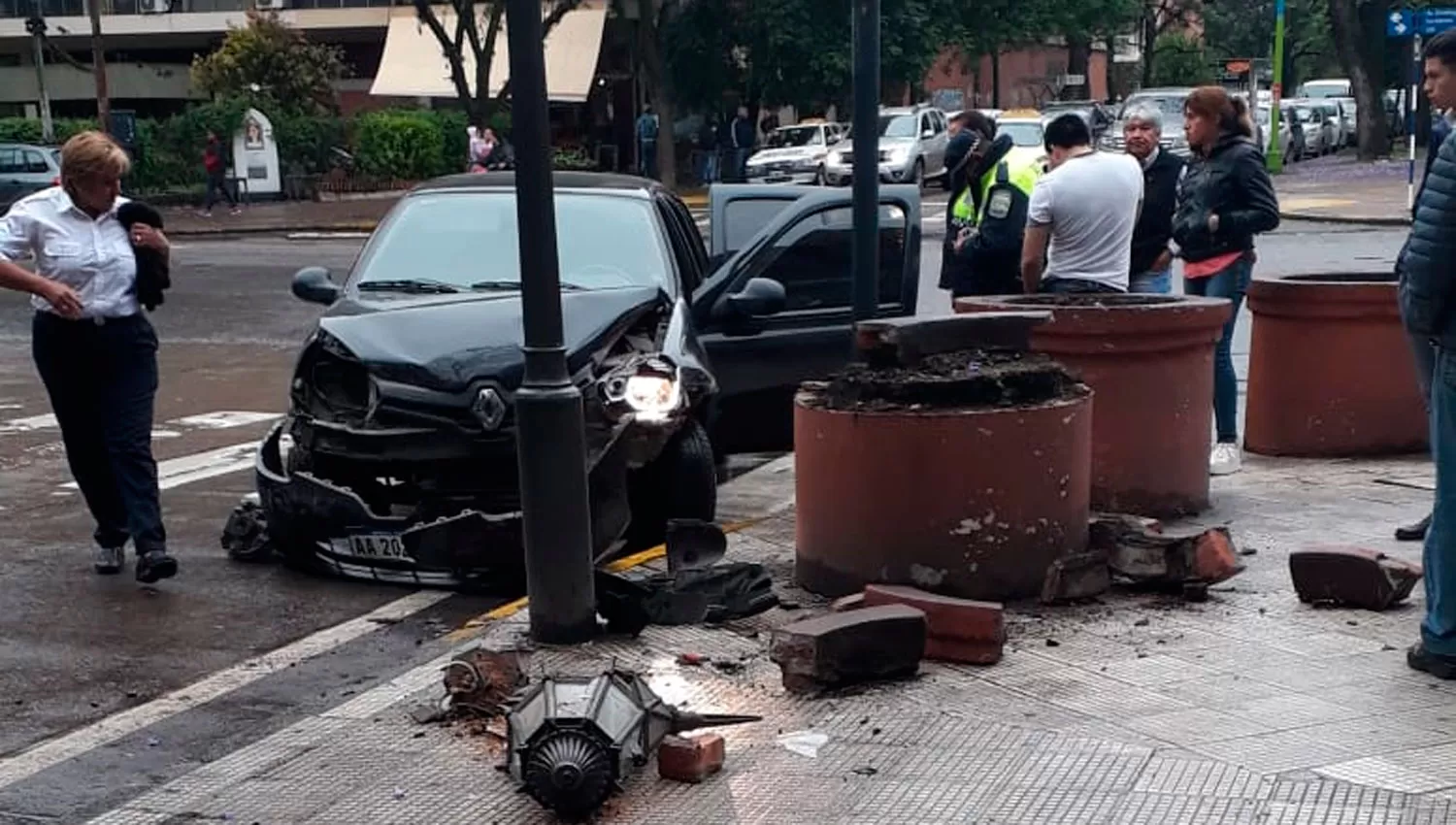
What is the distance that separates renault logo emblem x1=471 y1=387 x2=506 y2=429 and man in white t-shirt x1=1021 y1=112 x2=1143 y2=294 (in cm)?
269

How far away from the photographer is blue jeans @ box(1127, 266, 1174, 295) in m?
8.98

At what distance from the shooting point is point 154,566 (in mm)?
7273

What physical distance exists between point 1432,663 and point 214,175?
119 ft

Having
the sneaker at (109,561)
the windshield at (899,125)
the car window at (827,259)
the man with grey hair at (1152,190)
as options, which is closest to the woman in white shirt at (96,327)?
the sneaker at (109,561)

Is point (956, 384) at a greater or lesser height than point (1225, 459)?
greater


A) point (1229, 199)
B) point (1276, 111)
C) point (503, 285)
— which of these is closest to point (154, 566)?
point (503, 285)

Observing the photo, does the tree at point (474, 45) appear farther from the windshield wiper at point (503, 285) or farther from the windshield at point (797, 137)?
the windshield wiper at point (503, 285)

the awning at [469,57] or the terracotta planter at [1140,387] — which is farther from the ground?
the awning at [469,57]

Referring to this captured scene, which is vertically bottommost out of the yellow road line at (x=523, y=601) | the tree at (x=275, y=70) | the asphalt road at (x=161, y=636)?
the asphalt road at (x=161, y=636)

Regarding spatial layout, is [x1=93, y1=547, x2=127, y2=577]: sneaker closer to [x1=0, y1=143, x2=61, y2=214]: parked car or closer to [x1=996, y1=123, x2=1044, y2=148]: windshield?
[x1=996, y1=123, x2=1044, y2=148]: windshield

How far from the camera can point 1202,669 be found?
212 inches

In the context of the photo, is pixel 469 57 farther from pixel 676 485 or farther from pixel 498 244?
pixel 676 485

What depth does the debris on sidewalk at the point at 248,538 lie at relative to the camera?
7.80m

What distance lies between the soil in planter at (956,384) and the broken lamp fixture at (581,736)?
5.35 feet
